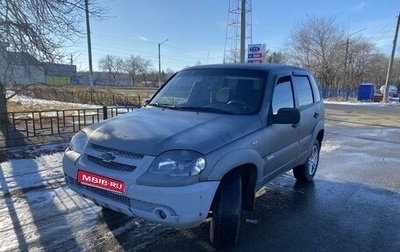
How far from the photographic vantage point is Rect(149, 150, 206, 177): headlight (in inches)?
105

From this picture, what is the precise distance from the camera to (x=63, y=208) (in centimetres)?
416

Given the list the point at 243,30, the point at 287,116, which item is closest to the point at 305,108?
the point at 287,116

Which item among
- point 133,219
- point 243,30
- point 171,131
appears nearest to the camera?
point 171,131

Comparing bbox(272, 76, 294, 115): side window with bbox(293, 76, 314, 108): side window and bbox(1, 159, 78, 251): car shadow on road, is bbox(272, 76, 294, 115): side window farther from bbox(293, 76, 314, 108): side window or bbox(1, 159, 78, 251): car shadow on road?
bbox(1, 159, 78, 251): car shadow on road

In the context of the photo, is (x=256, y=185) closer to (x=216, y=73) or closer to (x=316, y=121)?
(x=216, y=73)

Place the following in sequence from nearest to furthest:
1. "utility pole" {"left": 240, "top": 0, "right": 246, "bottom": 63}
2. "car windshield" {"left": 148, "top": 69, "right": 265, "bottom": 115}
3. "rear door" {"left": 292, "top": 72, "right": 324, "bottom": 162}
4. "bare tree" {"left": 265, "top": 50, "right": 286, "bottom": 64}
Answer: "car windshield" {"left": 148, "top": 69, "right": 265, "bottom": 115} → "rear door" {"left": 292, "top": 72, "right": 324, "bottom": 162} → "utility pole" {"left": 240, "top": 0, "right": 246, "bottom": 63} → "bare tree" {"left": 265, "top": 50, "right": 286, "bottom": 64}

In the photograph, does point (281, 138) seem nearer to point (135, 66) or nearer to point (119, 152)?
point (119, 152)

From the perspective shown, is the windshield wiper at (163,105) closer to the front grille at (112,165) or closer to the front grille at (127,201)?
the front grille at (112,165)

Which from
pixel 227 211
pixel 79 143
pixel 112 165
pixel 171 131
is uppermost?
pixel 171 131

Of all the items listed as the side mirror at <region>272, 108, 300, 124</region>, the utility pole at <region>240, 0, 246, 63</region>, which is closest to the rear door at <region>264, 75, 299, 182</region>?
the side mirror at <region>272, 108, 300, 124</region>

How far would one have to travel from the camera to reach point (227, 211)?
9.93ft

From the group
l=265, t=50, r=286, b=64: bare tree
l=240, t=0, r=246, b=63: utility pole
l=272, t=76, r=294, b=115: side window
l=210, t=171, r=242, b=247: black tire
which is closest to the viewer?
l=210, t=171, r=242, b=247: black tire

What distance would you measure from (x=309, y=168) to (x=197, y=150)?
3437mm

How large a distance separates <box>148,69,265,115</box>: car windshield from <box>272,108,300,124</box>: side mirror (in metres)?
0.26
